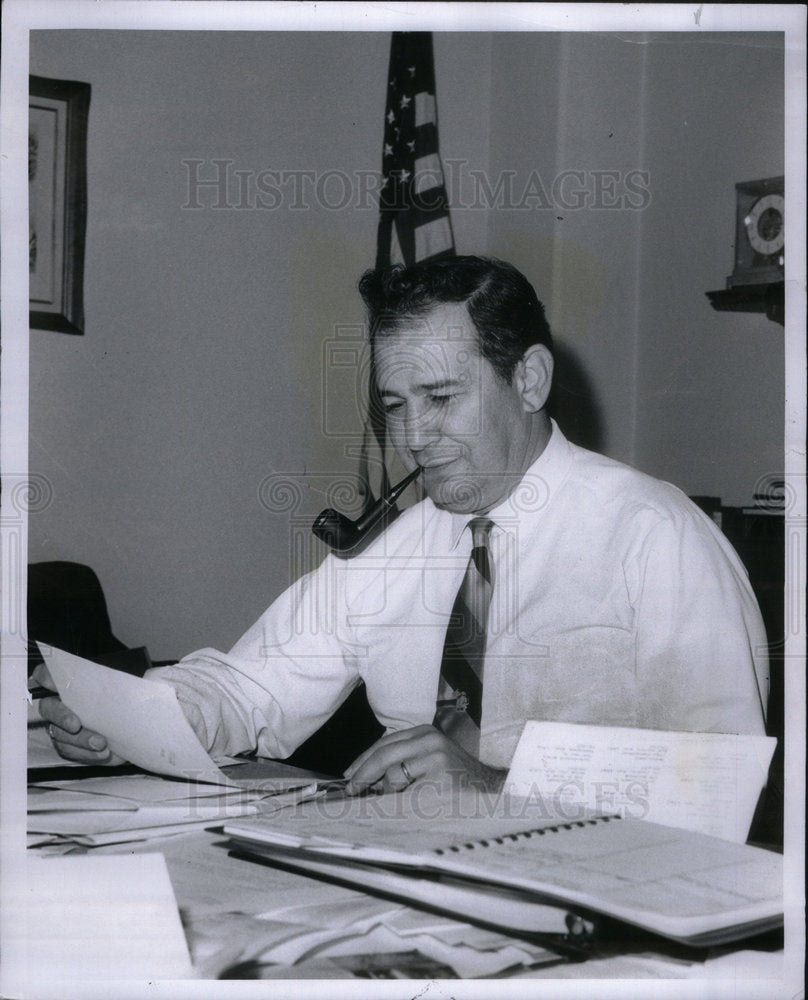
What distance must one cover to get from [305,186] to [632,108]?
1.34ft

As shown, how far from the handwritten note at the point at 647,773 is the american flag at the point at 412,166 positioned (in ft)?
1.96

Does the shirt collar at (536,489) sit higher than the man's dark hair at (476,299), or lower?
lower

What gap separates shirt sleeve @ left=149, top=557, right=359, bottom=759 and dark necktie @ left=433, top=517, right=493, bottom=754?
12 centimetres

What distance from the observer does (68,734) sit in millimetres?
1234

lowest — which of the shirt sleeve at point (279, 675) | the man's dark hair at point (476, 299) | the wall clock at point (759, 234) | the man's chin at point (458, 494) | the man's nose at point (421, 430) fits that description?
the shirt sleeve at point (279, 675)

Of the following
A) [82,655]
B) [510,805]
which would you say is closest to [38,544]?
[82,655]

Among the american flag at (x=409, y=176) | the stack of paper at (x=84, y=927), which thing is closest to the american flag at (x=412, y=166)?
→ the american flag at (x=409, y=176)

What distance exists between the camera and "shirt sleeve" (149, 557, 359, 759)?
4.09ft

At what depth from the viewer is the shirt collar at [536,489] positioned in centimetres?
126

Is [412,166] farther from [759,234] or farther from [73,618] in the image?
[73,618]

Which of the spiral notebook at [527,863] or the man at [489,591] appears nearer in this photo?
the spiral notebook at [527,863]

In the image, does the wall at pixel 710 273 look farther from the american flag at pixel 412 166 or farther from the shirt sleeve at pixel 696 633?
the american flag at pixel 412 166

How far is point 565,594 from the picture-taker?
1.24m

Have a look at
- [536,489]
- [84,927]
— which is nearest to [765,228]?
[536,489]
